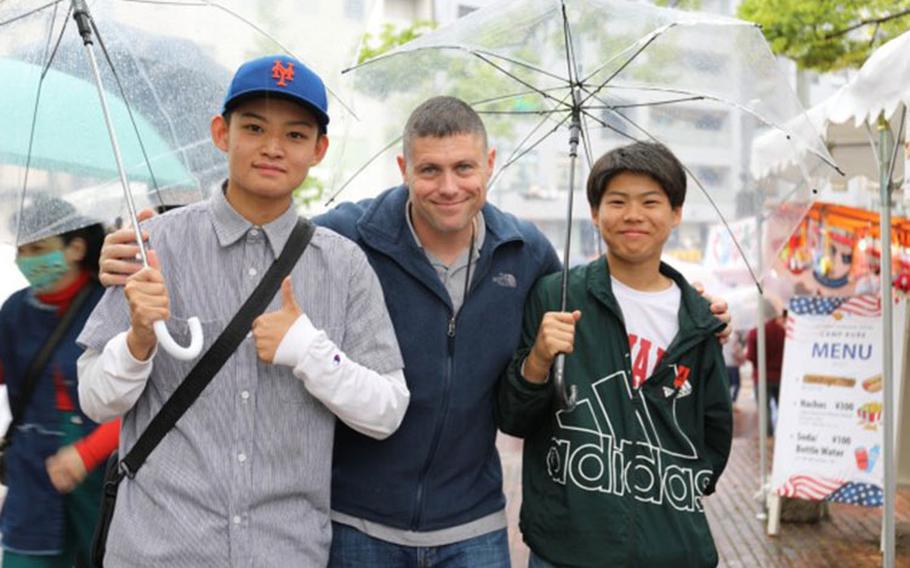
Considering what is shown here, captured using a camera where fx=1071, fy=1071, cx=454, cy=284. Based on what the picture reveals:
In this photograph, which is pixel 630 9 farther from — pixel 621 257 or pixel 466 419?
pixel 466 419

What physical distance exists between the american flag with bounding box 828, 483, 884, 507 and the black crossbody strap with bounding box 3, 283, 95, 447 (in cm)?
599

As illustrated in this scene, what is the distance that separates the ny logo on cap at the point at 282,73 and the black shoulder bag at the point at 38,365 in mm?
1453

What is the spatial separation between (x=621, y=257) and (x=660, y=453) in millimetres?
617

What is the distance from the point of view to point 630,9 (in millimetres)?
3695

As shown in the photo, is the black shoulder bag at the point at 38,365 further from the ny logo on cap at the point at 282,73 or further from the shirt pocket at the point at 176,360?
the ny logo on cap at the point at 282,73

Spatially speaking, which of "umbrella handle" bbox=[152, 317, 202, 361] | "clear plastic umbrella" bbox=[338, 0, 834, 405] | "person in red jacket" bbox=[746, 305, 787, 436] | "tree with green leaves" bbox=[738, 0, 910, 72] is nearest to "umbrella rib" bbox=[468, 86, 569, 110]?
"clear plastic umbrella" bbox=[338, 0, 834, 405]

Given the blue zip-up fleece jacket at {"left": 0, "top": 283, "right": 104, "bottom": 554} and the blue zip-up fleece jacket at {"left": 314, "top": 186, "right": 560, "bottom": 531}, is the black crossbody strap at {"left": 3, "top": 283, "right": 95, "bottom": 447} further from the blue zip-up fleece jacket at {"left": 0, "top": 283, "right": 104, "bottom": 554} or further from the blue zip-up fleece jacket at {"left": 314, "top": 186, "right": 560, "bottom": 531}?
the blue zip-up fleece jacket at {"left": 314, "top": 186, "right": 560, "bottom": 531}

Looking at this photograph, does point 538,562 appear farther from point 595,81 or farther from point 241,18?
point 241,18

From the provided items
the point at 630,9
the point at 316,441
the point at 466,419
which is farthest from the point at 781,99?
the point at 316,441

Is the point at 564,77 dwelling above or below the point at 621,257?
above

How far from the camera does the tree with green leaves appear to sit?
12.1 metres

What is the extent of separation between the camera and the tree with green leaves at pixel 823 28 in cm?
1212

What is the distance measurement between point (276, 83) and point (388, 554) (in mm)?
1452

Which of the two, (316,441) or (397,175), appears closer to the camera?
(316,441)
